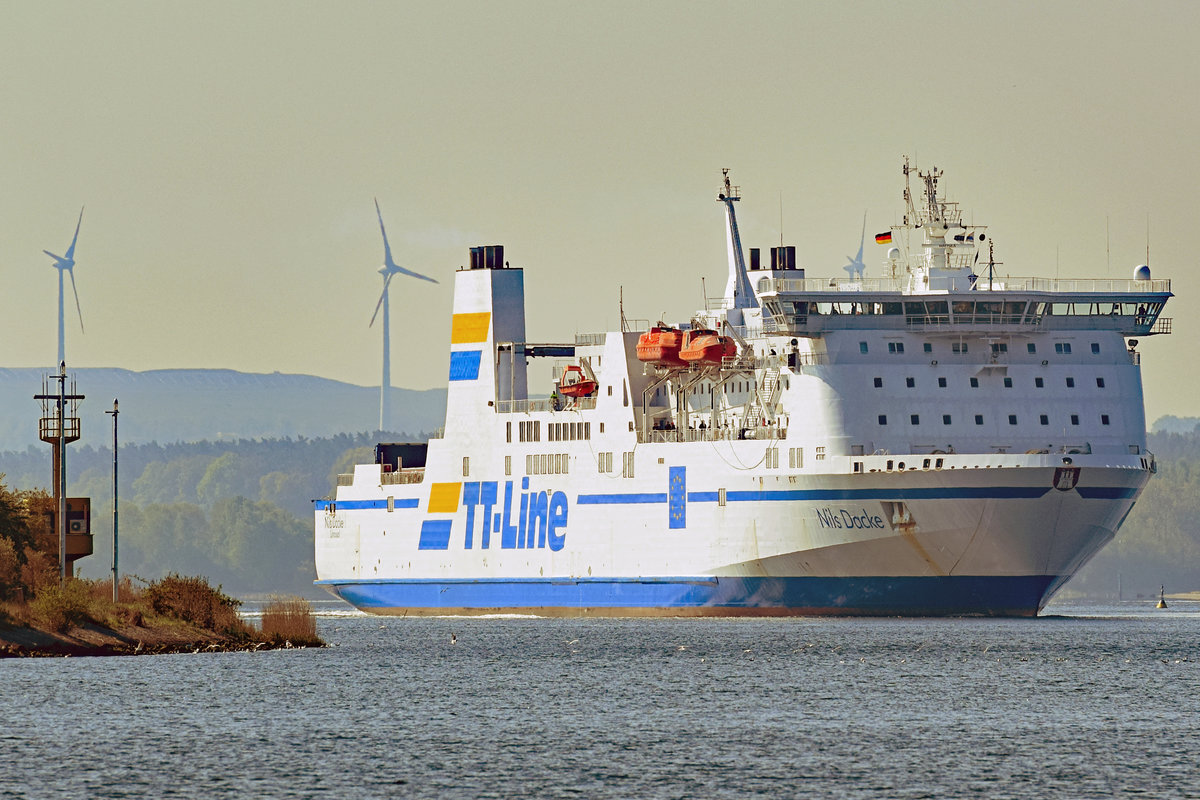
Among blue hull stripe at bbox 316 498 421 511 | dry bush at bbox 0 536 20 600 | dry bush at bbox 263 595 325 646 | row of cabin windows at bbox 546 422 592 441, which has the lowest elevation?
dry bush at bbox 263 595 325 646

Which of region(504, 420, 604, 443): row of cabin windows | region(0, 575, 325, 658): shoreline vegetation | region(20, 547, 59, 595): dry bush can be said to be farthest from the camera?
region(504, 420, 604, 443): row of cabin windows

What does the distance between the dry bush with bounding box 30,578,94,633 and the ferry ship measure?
26.2 metres

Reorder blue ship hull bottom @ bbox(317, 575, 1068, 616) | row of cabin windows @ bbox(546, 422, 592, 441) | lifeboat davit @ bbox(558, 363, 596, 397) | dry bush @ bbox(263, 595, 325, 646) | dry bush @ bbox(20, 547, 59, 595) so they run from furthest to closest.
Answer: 1. lifeboat davit @ bbox(558, 363, 596, 397)
2. row of cabin windows @ bbox(546, 422, 592, 441)
3. blue ship hull bottom @ bbox(317, 575, 1068, 616)
4. dry bush @ bbox(263, 595, 325, 646)
5. dry bush @ bbox(20, 547, 59, 595)

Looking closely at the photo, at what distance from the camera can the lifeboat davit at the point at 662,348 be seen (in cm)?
8800

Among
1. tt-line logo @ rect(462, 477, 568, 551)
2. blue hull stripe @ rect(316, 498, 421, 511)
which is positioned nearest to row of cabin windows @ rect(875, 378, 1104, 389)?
tt-line logo @ rect(462, 477, 568, 551)

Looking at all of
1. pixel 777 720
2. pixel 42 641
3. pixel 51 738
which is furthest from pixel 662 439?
pixel 51 738

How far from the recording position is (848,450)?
81500 millimetres

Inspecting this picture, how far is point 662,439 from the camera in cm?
9056

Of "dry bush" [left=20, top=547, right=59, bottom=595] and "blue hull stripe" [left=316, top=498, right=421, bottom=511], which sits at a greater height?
"blue hull stripe" [left=316, top=498, right=421, bottom=511]

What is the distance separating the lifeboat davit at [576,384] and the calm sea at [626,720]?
1789cm

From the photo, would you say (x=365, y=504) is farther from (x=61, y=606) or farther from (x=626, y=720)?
(x=626, y=720)

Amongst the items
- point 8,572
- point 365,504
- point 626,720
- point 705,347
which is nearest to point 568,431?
point 705,347

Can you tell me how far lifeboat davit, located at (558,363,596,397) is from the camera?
94500 mm

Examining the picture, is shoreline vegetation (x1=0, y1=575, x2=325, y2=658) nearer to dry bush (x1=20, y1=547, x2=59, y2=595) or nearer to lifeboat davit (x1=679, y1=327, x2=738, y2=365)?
dry bush (x1=20, y1=547, x2=59, y2=595)
